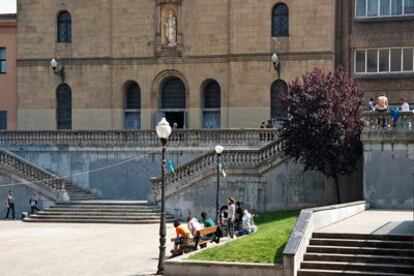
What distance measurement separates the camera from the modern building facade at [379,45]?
1785 inches

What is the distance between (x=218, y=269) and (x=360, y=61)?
2681 cm

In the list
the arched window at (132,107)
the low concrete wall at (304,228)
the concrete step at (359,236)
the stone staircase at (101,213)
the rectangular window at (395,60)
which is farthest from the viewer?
the arched window at (132,107)

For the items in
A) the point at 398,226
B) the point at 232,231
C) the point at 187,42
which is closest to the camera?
the point at 398,226

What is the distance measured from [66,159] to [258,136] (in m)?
10.9

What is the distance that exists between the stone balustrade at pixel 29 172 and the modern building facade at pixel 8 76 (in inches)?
298

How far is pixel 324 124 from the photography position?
119ft

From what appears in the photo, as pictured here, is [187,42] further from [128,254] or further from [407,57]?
[128,254]

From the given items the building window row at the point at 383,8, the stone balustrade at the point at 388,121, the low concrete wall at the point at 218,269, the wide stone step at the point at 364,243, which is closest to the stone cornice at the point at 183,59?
the building window row at the point at 383,8

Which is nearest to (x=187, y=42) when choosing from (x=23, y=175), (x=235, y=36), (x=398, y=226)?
(x=235, y=36)

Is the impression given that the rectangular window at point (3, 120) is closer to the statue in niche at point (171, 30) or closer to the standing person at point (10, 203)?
the standing person at point (10, 203)

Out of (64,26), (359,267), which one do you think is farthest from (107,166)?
(359,267)

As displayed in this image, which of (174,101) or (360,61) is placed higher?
(360,61)

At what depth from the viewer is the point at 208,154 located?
4022cm

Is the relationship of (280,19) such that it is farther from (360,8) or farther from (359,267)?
(359,267)
